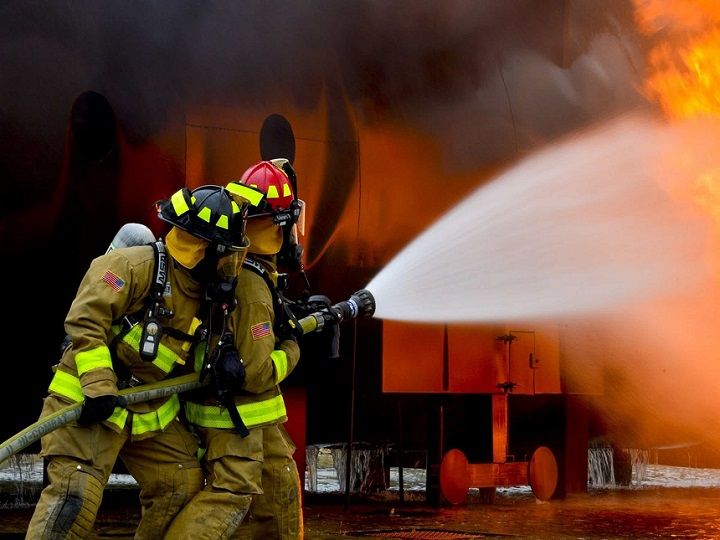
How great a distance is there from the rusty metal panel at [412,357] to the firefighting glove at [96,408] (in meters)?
4.08

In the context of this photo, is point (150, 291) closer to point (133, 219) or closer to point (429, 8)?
point (133, 219)

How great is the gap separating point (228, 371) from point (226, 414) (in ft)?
0.97

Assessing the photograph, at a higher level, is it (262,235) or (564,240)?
(564,240)

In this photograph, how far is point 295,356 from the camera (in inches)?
208

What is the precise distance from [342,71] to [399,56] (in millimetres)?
536

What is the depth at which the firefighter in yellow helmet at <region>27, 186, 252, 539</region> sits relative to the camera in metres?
4.49

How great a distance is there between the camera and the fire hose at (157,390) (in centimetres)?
437

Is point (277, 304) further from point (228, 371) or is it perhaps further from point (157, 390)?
point (157, 390)

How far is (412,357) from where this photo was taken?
8.56 meters

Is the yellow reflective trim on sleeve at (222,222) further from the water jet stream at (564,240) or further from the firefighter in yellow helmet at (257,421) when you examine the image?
the water jet stream at (564,240)

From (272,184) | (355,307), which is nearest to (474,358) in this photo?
(355,307)

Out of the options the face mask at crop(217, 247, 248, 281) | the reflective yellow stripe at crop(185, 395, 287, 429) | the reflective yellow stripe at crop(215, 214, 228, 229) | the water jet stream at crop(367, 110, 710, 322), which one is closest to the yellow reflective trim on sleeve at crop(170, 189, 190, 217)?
the reflective yellow stripe at crop(215, 214, 228, 229)

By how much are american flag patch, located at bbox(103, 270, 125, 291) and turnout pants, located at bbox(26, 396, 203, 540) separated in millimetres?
505

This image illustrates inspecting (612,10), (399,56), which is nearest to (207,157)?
(399,56)
